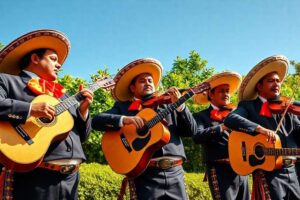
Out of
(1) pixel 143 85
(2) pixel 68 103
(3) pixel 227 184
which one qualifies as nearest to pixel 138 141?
(1) pixel 143 85

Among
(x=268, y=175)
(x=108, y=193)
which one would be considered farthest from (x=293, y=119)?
(x=108, y=193)

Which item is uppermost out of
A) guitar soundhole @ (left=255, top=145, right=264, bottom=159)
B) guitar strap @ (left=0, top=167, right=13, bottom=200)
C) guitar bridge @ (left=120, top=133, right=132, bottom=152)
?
guitar bridge @ (left=120, top=133, right=132, bottom=152)

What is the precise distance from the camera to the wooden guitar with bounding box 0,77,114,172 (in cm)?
295

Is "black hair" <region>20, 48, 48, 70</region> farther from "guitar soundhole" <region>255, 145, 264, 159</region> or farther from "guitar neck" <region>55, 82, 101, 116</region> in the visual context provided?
"guitar soundhole" <region>255, 145, 264, 159</region>

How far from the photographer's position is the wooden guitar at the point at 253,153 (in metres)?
4.12

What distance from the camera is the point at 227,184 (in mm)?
4918

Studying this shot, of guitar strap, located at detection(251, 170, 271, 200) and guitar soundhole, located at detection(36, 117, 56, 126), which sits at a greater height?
guitar soundhole, located at detection(36, 117, 56, 126)

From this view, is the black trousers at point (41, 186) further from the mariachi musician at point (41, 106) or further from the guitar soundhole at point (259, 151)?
the guitar soundhole at point (259, 151)

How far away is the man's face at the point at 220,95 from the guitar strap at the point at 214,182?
1.05m

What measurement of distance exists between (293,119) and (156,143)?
185cm

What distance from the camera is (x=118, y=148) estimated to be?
432 centimetres

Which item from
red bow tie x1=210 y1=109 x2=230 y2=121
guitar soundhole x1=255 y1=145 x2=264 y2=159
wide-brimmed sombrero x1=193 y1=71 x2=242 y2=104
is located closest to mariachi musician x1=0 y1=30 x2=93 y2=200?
guitar soundhole x1=255 y1=145 x2=264 y2=159

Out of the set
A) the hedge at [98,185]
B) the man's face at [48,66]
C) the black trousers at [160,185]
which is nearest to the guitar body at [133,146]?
the black trousers at [160,185]

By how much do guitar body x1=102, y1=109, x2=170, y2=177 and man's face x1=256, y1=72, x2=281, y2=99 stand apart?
1.55m
